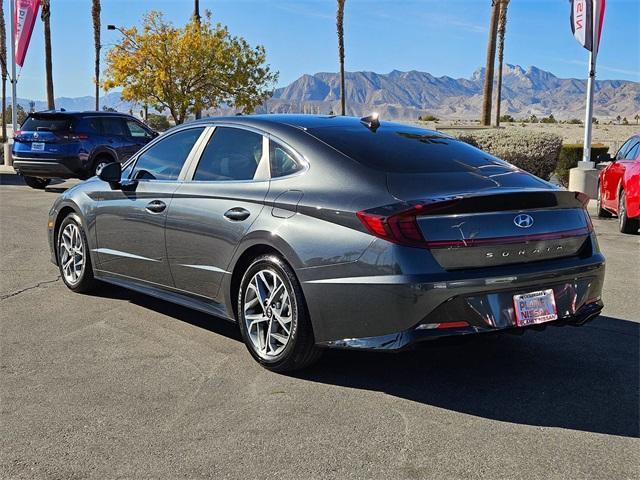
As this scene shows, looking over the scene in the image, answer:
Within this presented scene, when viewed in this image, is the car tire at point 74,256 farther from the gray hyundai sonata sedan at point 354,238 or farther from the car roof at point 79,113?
the car roof at point 79,113

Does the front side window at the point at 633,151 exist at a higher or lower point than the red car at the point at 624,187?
higher

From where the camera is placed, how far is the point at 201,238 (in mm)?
5367

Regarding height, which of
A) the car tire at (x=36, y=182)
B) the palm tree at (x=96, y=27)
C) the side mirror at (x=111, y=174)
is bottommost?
the car tire at (x=36, y=182)

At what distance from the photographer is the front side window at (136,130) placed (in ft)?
57.5

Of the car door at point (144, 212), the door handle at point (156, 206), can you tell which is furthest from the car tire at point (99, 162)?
the door handle at point (156, 206)

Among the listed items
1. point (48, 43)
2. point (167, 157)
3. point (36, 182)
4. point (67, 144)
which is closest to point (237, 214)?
point (167, 157)

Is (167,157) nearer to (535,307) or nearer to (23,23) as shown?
(535,307)

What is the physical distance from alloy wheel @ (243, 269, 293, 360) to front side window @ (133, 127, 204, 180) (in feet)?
4.56

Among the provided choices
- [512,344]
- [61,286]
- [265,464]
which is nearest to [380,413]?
[265,464]

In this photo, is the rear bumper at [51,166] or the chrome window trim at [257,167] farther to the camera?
the rear bumper at [51,166]

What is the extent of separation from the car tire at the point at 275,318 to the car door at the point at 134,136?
42.4 feet

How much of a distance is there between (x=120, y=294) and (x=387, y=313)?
3.67 metres

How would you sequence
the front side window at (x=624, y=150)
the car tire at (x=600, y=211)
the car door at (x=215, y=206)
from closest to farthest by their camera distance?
the car door at (x=215, y=206)
the front side window at (x=624, y=150)
the car tire at (x=600, y=211)

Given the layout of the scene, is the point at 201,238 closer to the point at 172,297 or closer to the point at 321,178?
the point at 172,297
